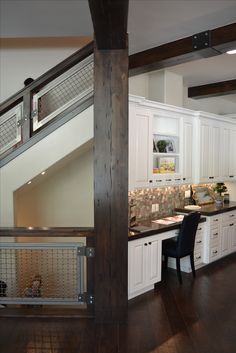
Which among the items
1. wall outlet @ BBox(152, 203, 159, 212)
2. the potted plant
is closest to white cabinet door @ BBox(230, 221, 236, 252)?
wall outlet @ BBox(152, 203, 159, 212)

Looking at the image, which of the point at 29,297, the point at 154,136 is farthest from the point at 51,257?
the point at 154,136

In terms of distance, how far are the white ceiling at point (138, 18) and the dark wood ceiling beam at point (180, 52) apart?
71 millimetres

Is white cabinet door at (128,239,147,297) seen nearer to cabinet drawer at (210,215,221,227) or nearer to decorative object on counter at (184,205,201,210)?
cabinet drawer at (210,215,221,227)

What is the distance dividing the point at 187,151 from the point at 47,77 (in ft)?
9.12

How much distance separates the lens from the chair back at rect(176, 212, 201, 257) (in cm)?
427

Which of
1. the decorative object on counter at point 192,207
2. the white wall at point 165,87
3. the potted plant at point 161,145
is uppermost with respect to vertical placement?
the white wall at point 165,87

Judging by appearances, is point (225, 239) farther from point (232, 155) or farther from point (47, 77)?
point (47, 77)

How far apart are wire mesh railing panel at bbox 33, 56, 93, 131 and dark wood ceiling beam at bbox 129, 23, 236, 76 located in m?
0.70

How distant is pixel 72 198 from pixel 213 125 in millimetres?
3083

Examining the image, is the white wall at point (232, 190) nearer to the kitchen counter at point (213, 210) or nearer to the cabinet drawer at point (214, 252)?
the kitchen counter at point (213, 210)

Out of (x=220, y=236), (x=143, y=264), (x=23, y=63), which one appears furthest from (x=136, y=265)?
(x=23, y=63)

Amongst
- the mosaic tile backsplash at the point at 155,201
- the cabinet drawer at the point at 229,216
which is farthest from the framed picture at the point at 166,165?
the cabinet drawer at the point at 229,216

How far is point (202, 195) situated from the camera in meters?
6.16

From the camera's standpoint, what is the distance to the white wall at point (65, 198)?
17.5 ft
